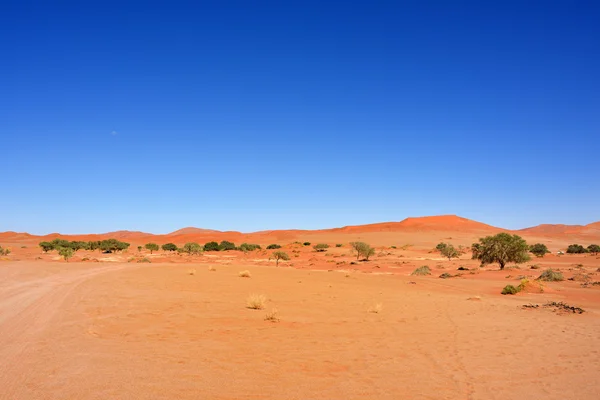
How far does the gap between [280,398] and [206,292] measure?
45.9ft

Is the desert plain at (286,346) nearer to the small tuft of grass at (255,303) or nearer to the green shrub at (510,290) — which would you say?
the small tuft of grass at (255,303)

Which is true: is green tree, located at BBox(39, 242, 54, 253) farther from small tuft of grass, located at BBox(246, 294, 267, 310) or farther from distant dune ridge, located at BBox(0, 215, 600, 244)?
distant dune ridge, located at BBox(0, 215, 600, 244)

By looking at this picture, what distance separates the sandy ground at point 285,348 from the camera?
6773 millimetres

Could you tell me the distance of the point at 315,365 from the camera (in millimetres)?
8242

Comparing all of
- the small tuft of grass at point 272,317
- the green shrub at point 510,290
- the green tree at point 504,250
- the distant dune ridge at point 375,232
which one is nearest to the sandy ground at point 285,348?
the small tuft of grass at point 272,317

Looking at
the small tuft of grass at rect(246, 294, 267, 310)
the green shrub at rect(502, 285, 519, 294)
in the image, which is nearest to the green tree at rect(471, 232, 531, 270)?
the green shrub at rect(502, 285, 519, 294)

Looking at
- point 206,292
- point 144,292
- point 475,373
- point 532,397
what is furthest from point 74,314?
point 532,397

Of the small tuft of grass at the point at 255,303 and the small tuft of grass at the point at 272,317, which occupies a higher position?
the small tuft of grass at the point at 255,303

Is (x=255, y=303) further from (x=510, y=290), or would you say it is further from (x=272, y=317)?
(x=510, y=290)

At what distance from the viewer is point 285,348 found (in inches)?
377

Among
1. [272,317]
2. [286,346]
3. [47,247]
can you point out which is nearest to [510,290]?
A: [272,317]

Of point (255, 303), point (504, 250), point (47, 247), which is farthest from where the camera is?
point (47, 247)

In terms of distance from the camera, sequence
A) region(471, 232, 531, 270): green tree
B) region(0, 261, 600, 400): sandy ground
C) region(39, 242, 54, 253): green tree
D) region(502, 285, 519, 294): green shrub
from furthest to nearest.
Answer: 1. region(39, 242, 54, 253): green tree
2. region(471, 232, 531, 270): green tree
3. region(502, 285, 519, 294): green shrub
4. region(0, 261, 600, 400): sandy ground

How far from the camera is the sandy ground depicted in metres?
6.77
